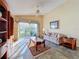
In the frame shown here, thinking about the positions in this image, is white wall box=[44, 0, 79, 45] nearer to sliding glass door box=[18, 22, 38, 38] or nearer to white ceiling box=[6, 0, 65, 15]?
white ceiling box=[6, 0, 65, 15]

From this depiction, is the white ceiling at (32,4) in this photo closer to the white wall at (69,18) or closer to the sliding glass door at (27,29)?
the white wall at (69,18)

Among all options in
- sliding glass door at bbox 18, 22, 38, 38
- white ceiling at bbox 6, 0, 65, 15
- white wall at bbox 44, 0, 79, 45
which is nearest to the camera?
white wall at bbox 44, 0, 79, 45

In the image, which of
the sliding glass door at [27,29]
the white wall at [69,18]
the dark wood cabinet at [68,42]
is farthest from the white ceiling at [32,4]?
the sliding glass door at [27,29]

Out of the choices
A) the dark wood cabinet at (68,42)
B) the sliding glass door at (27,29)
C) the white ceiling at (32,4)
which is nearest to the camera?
the dark wood cabinet at (68,42)

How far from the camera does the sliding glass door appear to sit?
570 inches

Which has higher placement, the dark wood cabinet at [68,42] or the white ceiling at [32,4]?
the white ceiling at [32,4]

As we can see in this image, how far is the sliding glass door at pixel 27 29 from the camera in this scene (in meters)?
14.5

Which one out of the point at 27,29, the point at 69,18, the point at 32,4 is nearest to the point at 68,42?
the point at 69,18

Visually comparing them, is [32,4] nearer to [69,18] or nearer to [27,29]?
[69,18]

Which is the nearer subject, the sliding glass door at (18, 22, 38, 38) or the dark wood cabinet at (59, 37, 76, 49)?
the dark wood cabinet at (59, 37, 76, 49)

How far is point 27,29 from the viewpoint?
14969mm

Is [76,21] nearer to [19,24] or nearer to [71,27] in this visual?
[71,27]

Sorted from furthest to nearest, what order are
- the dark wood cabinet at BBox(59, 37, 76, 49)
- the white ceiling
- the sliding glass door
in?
the sliding glass door
the white ceiling
the dark wood cabinet at BBox(59, 37, 76, 49)

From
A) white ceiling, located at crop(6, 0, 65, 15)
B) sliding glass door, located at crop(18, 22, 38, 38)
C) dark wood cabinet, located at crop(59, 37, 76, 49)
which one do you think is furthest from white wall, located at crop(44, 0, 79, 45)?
sliding glass door, located at crop(18, 22, 38, 38)
